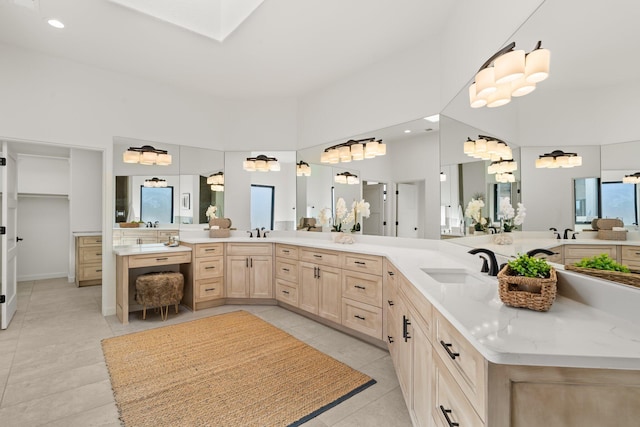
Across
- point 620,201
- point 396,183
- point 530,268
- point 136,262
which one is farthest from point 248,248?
point 620,201

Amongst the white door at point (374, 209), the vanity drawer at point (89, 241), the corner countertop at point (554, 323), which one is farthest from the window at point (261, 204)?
the corner countertop at point (554, 323)

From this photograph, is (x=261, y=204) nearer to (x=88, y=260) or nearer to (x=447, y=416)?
(x=88, y=260)

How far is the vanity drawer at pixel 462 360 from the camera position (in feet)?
3.13

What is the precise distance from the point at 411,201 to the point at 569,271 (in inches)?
76.1

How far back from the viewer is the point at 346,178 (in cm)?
407

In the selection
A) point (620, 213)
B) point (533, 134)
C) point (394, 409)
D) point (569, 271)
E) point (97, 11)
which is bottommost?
point (394, 409)

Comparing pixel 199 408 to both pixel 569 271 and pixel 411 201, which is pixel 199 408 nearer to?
pixel 569 271

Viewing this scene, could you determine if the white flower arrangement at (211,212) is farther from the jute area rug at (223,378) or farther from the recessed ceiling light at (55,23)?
the recessed ceiling light at (55,23)

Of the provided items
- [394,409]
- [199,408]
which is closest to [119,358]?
[199,408]

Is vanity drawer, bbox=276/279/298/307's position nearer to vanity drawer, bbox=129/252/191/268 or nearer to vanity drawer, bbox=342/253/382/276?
vanity drawer, bbox=342/253/382/276

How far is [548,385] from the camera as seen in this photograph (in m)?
0.89

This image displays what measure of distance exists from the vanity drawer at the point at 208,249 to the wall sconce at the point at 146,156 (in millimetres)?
1341

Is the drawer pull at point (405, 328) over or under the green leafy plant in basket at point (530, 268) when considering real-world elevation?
under

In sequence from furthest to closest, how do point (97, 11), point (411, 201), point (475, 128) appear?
point (411, 201) < point (97, 11) < point (475, 128)
